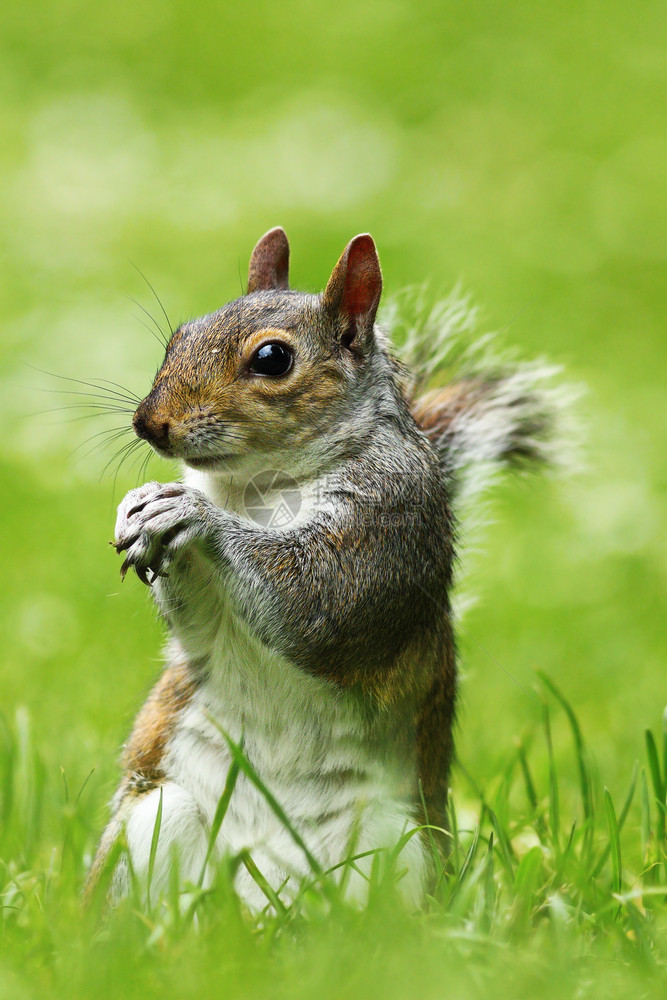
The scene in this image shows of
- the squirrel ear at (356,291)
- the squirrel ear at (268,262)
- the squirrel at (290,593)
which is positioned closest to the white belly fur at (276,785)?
the squirrel at (290,593)

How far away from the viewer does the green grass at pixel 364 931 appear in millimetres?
1844

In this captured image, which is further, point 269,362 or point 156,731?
point 156,731

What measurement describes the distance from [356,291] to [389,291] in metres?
2.54

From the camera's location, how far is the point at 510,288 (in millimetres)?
7051

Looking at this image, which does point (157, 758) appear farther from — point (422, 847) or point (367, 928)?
point (367, 928)

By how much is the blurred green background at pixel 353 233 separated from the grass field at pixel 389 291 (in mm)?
20

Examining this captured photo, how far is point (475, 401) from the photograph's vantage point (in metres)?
3.11

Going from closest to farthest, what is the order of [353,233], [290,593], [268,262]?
[290,593] → [268,262] → [353,233]

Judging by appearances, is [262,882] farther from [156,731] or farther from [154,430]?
[154,430]

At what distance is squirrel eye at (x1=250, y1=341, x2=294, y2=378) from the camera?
8.05 ft

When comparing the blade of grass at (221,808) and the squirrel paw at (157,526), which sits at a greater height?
the squirrel paw at (157,526)

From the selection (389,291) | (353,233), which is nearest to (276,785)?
(389,291)

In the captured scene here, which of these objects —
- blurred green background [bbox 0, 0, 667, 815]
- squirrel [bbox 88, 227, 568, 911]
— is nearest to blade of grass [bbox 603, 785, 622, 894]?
squirrel [bbox 88, 227, 568, 911]

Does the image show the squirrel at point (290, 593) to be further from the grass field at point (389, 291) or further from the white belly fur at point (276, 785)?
the grass field at point (389, 291)
